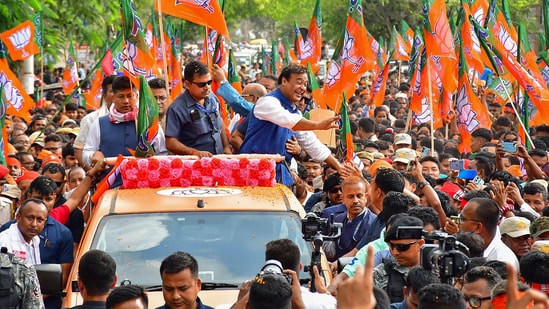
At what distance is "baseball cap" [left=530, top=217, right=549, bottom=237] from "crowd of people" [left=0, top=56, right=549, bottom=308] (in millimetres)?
12

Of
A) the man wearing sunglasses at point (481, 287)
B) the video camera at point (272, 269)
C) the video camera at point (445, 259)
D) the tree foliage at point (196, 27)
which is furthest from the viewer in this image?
the tree foliage at point (196, 27)

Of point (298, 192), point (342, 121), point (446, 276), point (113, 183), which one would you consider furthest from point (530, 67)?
point (446, 276)

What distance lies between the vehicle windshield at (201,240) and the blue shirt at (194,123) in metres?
1.96

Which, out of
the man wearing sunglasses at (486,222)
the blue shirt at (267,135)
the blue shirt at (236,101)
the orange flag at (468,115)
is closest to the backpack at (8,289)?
the man wearing sunglasses at (486,222)

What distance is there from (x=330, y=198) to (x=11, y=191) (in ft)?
9.82

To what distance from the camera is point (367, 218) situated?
8.85m

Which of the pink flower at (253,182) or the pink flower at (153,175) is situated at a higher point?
the pink flower at (153,175)

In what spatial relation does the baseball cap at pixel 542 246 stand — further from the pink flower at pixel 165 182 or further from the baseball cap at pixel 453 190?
the baseball cap at pixel 453 190

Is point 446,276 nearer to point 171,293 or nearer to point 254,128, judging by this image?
point 171,293

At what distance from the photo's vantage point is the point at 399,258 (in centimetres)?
671

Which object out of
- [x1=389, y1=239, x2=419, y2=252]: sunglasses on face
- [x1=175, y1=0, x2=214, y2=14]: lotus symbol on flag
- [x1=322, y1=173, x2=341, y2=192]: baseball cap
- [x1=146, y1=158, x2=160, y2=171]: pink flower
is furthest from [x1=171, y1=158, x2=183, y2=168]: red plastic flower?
[x1=175, y1=0, x2=214, y2=14]: lotus symbol on flag

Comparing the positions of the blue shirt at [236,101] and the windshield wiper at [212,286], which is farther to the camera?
the blue shirt at [236,101]

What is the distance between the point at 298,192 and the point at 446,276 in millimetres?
4990

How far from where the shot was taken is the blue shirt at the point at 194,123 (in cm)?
911
